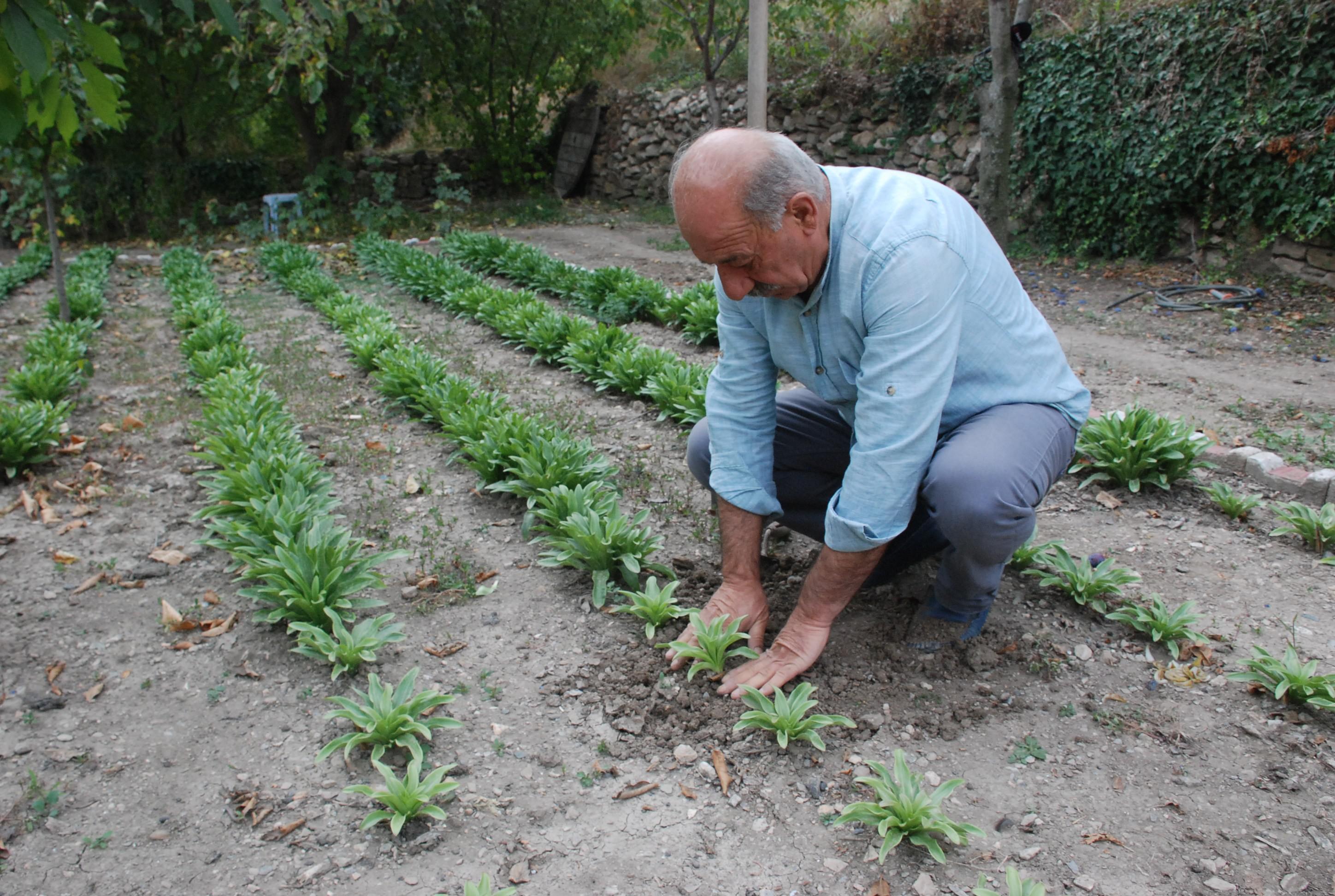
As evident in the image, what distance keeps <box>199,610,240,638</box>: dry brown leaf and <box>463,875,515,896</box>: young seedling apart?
5.26 feet

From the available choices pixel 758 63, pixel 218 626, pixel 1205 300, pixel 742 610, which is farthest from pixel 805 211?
pixel 1205 300

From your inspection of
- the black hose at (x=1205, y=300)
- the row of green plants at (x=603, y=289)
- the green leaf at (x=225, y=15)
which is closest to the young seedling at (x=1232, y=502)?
the row of green plants at (x=603, y=289)

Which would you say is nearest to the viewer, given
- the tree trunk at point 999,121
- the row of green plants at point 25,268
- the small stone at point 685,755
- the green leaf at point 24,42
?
the green leaf at point 24,42

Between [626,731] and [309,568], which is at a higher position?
[309,568]

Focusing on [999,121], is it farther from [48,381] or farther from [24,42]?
[24,42]

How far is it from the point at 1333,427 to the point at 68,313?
911 cm

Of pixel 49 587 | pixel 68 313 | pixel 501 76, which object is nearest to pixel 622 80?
pixel 501 76

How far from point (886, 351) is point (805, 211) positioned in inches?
15.2

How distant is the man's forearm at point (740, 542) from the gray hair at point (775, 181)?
0.89 m

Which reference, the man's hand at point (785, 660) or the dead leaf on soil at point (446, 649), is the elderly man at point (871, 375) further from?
the dead leaf on soil at point (446, 649)

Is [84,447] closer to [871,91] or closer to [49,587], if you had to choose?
[49,587]

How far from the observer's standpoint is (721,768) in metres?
2.31

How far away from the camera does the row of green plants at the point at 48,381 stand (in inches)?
171

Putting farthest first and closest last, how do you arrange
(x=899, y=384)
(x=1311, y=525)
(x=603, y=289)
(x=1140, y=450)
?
(x=603, y=289), (x=1140, y=450), (x=1311, y=525), (x=899, y=384)
